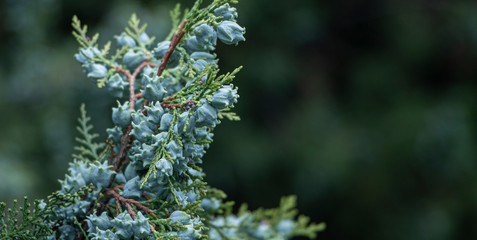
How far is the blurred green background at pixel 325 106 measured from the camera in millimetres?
3459

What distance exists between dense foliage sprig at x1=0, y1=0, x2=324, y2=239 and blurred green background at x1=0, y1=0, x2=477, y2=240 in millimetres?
2368

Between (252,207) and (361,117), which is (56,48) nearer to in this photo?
(252,207)

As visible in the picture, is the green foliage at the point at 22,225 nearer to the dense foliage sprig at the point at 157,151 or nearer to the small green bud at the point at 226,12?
the dense foliage sprig at the point at 157,151

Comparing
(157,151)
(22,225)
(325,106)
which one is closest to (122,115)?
(157,151)

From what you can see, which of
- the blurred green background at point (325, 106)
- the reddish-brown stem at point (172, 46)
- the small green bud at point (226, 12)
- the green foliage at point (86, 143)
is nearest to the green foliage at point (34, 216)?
the green foliage at point (86, 143)

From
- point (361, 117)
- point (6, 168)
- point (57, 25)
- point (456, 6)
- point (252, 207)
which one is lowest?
point (6, 168)

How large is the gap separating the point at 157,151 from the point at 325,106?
3.62m

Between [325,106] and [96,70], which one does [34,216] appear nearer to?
[96,70]

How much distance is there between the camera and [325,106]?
168 inches

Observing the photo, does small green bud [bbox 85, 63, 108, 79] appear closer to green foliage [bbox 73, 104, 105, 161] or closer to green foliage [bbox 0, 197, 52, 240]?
green foliage [bbox 73, 104, 105, 161]

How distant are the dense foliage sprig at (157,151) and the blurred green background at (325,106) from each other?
2.37m

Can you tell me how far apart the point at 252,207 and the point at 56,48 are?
1.91m

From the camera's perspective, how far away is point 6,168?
3.04 m

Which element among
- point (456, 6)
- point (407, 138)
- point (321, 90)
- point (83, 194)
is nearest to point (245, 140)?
point (321, 90)
